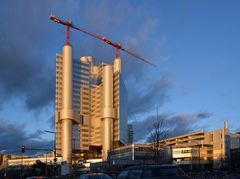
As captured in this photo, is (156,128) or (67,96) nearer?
(156,128)

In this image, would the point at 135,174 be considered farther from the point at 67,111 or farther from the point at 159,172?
the point at 67,111

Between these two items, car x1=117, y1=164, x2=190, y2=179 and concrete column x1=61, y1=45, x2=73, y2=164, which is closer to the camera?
car x1=117, y1=164, x2=190, y2=179

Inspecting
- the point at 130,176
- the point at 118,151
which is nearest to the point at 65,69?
the point at 118,151

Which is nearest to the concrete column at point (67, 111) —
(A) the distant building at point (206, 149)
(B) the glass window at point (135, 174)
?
(A) the distant building at point (206, 149)

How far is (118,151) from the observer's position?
573ft

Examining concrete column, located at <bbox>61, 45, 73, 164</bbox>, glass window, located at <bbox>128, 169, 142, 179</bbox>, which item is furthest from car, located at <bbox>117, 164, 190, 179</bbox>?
concrete column, located at <bbox>61, 45, 73, 164</bbox>

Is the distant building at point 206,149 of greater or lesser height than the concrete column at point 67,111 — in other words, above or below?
below

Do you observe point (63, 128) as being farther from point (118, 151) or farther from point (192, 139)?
point (192, 139)

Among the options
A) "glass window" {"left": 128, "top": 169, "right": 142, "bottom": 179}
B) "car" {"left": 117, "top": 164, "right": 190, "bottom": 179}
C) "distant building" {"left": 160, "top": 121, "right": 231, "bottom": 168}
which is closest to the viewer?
"car" {"left": 117, "top": 164, "right": 190, "bottom": 179}

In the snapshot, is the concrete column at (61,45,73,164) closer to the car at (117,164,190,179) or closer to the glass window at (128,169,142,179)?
the glass window at (128,169,142,179)

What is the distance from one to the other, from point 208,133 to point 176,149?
24.9 meters

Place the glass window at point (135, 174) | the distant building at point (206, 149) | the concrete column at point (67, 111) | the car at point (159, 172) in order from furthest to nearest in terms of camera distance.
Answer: the concrete column at point (67, 111)
the distant building at point (206, 149)
the glass window at point (135, 174)
the car at point (159, 172)

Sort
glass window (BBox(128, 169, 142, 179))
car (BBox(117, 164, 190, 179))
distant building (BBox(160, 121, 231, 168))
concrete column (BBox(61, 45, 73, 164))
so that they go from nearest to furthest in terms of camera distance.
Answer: car (BBox(117, 164, 190, 179)), glass window (BBox(128, 169, 142, 179)), distant building (BBox(160, 121, 231, 168)), concrete column (BBox(61, 45, 73, 164))

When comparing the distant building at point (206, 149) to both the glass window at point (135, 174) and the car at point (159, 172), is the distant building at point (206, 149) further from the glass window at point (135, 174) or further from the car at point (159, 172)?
the car at point (159, 172)
